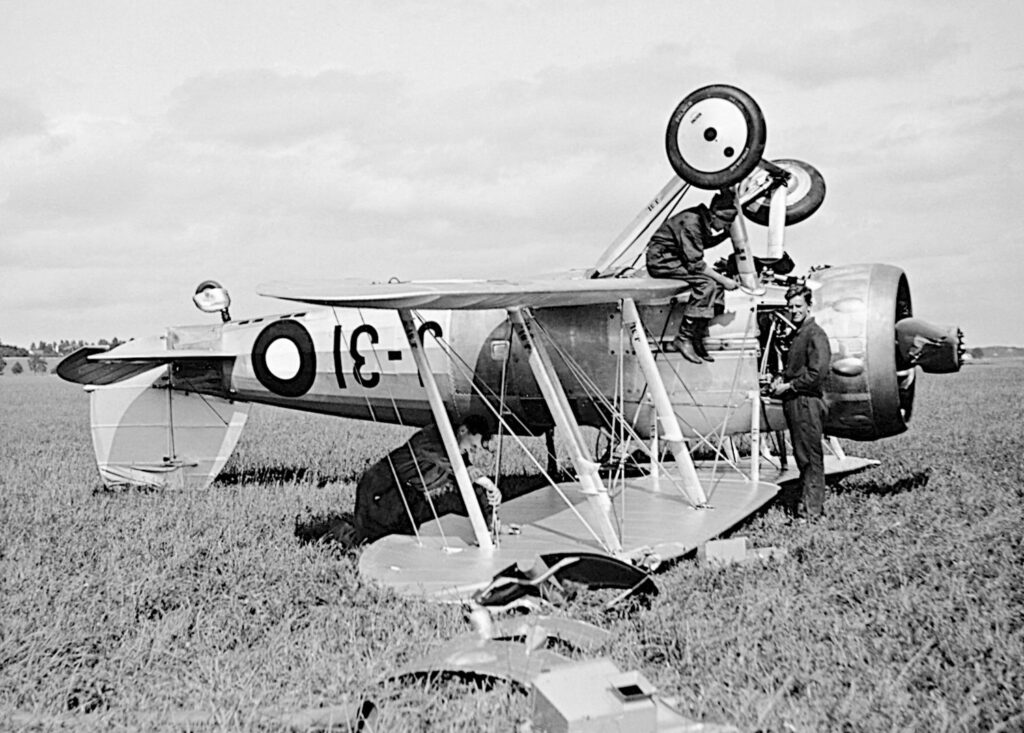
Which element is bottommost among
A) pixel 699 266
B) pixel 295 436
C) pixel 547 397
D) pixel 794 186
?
pixel 295 436

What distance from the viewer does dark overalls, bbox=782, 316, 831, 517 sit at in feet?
27.4

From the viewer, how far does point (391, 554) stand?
7430mm

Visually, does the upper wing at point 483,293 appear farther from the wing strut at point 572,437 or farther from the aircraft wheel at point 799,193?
the aircraft wheel at point 799,193

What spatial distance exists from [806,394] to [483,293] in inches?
139

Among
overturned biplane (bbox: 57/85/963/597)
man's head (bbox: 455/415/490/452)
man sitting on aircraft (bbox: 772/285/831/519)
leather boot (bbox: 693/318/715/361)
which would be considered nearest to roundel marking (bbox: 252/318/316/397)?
overturned biplane (bbox: 57/85/963/597)

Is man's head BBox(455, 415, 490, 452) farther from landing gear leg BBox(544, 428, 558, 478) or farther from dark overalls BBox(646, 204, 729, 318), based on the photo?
dark overalls BBox(646, 204, 729, 318)

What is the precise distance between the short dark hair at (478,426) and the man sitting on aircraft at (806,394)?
110 inches

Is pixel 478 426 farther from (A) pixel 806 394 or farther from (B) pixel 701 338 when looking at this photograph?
(A) pixel 806 394

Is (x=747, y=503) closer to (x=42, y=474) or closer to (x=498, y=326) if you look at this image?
(x=498, y=326)

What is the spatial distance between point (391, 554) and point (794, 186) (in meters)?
6.49

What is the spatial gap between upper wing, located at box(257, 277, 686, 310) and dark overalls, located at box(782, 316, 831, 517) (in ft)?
4.22

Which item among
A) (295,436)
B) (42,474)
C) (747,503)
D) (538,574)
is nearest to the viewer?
(538,574)

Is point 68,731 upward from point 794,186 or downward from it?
downward

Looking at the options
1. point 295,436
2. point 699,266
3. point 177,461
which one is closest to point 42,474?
point 177,461
